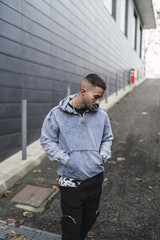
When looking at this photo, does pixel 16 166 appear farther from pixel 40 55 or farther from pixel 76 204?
pixel 40 55

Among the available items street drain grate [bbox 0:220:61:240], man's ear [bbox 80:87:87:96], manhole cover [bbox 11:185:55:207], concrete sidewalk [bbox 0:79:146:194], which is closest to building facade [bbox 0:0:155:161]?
concrete sidewalk [bbox 0:79:146:194]

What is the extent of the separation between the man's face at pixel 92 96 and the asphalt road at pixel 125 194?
5.59ft

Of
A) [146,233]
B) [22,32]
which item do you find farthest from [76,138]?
[22,32]

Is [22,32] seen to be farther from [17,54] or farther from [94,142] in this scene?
[94,142]

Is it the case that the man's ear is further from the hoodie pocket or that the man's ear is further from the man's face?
the hoodie pocket

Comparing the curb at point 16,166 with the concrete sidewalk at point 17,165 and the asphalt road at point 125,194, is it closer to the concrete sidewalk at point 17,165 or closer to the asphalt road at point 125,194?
the concrete sidewalk at point 17,165

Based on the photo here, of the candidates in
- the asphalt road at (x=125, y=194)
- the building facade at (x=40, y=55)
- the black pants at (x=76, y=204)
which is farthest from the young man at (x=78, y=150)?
the building facade at (x=40, y=55)

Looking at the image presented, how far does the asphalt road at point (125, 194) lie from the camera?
301 cm

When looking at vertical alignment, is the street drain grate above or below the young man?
below

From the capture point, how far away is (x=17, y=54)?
5.16 meters

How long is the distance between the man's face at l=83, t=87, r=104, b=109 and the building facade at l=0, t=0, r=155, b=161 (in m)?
3.02

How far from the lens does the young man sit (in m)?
2.12

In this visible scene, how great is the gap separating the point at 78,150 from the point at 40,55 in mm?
4474

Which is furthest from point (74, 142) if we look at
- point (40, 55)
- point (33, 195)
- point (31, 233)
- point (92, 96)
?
point (40, 55)
